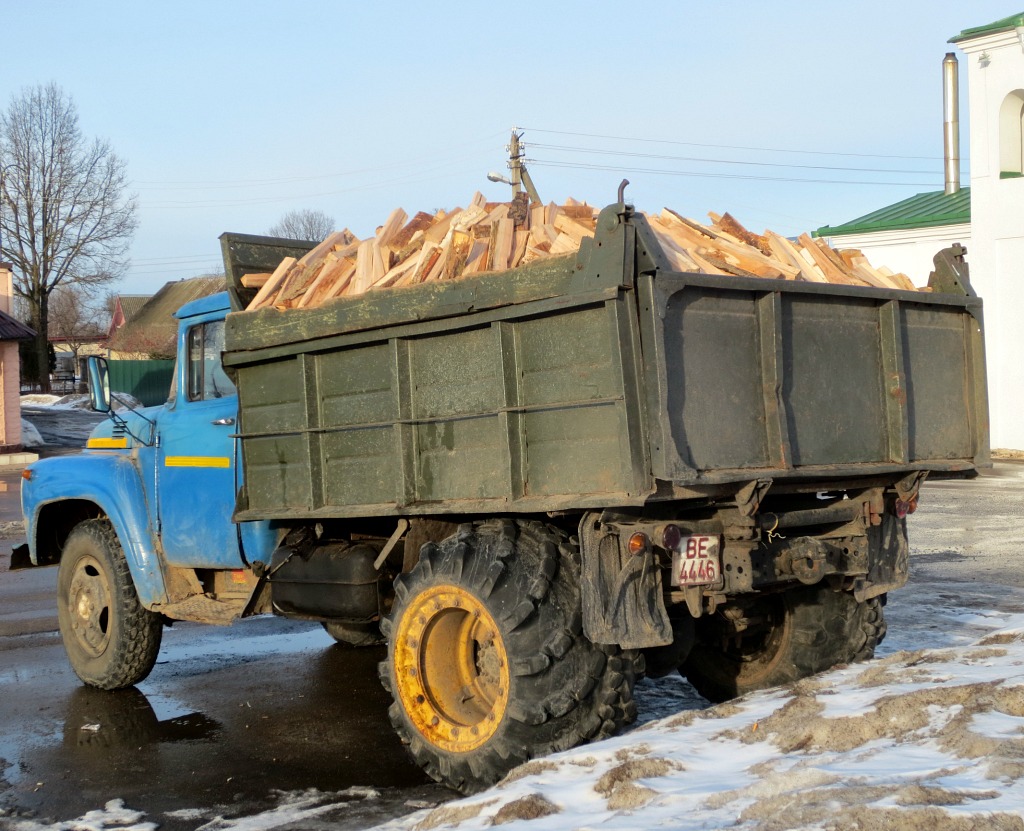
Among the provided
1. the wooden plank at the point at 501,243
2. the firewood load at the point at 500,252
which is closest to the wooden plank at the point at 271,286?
the firewood load at the point at 500,252

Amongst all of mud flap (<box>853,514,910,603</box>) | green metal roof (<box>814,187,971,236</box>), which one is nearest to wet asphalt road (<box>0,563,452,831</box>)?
mud flap (<box>853,514,910,603</box>)

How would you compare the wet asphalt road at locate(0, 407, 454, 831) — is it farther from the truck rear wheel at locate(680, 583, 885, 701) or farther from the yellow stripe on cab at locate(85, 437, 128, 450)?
the truck rear wheel at locate(680, 583, 885, 701)

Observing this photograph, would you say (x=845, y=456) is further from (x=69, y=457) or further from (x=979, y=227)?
(x=979, y=227)

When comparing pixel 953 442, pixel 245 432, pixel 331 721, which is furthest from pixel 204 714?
pixel 953 442

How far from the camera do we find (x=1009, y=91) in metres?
24.3

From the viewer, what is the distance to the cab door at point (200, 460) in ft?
23.1

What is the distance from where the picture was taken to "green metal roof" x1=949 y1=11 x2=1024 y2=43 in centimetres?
2391

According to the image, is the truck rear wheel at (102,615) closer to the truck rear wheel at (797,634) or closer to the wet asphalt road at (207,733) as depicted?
the wet asphalt road at (207,733)

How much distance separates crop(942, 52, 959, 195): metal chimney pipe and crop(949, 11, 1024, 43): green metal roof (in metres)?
7.42

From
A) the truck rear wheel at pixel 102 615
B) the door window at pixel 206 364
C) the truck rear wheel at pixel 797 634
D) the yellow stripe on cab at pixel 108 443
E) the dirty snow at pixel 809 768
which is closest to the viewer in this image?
the dirty snow at pixel 809 768

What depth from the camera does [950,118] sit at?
33125 mm

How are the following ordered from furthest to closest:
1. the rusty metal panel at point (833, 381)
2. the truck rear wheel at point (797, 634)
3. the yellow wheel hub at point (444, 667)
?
the truck rear wheel at point (797, 634) → the yellow wheel hub at point (444, 667) → the rusty metal panel at point (833, 381)

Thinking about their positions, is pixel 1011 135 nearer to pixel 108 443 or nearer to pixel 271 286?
pixel 108 443

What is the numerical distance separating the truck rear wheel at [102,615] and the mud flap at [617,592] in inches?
144
